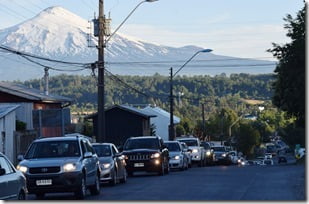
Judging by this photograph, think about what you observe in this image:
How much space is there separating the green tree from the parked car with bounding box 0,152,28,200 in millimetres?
15228

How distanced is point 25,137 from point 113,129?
3637cm

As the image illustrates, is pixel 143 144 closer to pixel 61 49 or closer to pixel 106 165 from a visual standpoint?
pixel 106 165

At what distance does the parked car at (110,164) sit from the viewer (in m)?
27.0

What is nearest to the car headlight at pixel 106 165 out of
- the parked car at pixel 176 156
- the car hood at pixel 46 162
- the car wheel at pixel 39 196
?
the car wheel at pixel 39 196

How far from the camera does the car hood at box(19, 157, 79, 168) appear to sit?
21500 millimetres

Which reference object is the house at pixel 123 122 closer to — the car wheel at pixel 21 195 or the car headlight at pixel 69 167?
the car headlight at pixel 69 167

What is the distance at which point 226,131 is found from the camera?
118938 mm

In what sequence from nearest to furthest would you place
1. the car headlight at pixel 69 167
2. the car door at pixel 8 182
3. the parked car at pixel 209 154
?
the car door at pixel 8 182 → the car headlight at pixel 69 167 → the parked car at pixel 209 154

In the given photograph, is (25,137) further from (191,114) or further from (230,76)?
(191,114)

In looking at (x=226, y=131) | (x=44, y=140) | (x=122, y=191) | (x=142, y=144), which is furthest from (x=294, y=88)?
(x=226, y=131)

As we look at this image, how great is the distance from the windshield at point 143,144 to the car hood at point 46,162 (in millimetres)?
13769

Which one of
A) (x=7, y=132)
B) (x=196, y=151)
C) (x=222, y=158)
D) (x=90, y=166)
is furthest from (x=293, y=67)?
(x=222, y=158)

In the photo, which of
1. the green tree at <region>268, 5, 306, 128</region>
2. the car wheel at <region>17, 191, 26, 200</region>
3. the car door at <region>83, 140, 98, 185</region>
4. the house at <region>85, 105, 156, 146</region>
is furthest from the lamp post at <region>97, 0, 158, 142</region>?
the house at <region>85, 105, 156, 146</region>

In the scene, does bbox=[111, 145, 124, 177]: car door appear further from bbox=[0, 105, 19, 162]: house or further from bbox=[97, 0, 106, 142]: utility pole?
bbox=[0, 105, 19, 162]: house
